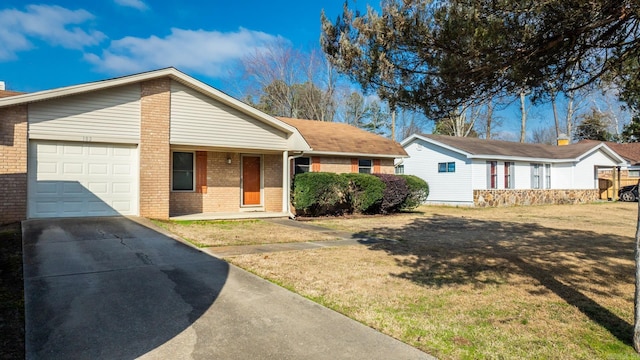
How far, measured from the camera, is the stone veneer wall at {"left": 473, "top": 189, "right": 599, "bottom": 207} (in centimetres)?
2253

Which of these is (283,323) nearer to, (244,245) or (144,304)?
(144,304)

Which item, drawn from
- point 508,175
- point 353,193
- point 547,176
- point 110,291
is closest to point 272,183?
point 353,193

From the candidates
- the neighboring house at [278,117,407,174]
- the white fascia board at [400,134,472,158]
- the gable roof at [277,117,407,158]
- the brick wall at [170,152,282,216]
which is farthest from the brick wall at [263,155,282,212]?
the white fascia board at [400,134,472,158]

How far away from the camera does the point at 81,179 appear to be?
36.8 ft

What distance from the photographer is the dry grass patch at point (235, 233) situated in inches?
364

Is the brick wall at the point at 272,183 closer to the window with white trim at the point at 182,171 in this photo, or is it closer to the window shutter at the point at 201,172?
the window shutter at the point at 201,172

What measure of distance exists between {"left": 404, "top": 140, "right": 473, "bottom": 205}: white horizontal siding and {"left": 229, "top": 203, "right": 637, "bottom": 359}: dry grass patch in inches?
486

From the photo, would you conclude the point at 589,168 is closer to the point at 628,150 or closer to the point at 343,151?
the point at 628,150

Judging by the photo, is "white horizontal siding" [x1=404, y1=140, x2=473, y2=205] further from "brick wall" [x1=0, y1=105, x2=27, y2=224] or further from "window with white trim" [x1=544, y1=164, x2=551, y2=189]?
"brick wall" [x1=0, y1=105, x2=27, y2=224]

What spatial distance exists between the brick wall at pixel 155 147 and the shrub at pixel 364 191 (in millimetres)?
6886

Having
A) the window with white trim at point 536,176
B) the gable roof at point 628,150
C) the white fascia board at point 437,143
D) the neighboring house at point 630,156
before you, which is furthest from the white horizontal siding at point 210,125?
the gable roof at point 628,150

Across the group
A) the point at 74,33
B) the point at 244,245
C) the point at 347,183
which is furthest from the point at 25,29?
the point at 244,245

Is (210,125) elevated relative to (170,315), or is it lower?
elevated

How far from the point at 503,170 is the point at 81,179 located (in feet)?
72.8
